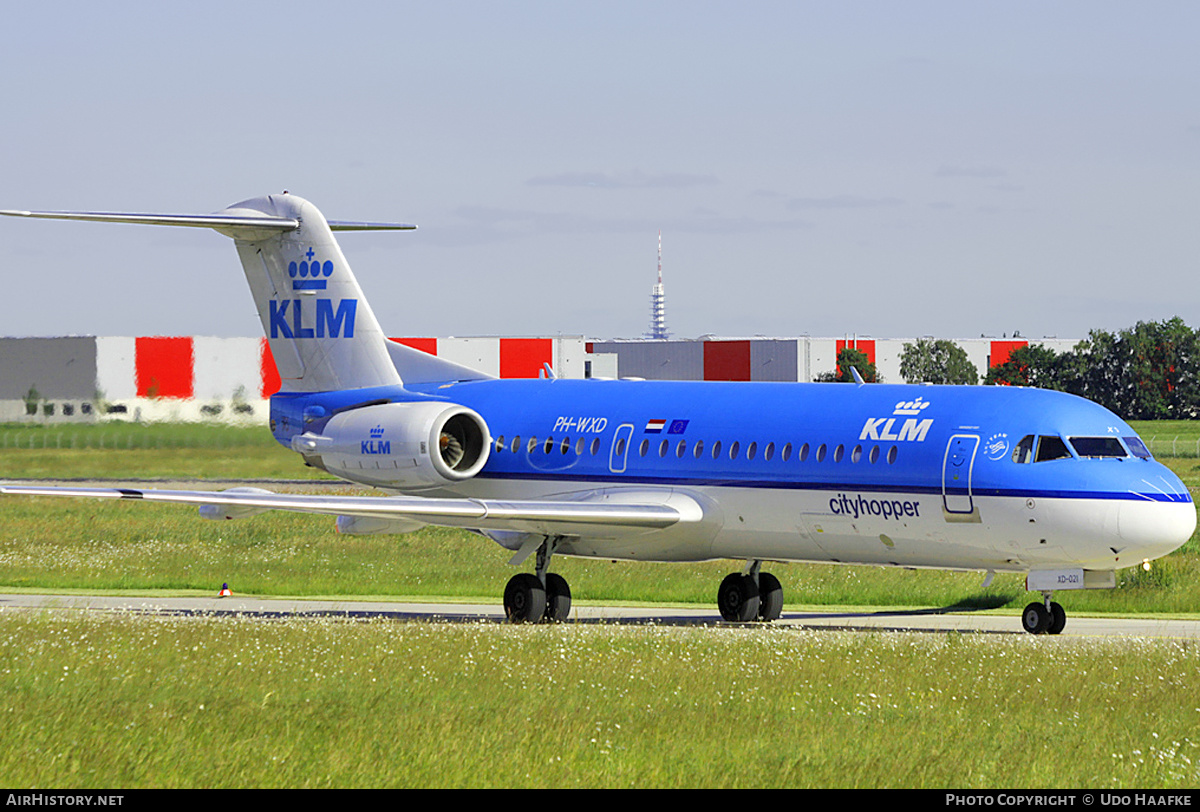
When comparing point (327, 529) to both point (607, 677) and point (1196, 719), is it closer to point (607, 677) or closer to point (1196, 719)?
point (607, 677)

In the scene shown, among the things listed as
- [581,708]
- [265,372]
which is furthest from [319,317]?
[265,372]

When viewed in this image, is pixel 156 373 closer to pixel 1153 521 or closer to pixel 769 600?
pixel 769 600

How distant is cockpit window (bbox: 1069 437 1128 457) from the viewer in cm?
→ 2156

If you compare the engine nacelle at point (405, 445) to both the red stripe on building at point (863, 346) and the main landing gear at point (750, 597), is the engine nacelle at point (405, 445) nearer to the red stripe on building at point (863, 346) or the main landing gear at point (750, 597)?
the main landing gear at point (750, 597)

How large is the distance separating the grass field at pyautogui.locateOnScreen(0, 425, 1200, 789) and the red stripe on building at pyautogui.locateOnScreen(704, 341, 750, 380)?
7758 centimetres

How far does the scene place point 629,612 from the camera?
2848cm

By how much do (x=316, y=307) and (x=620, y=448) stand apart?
7.09 metres

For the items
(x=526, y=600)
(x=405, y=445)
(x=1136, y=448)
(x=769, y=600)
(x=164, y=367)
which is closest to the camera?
(x=1136, y=448)

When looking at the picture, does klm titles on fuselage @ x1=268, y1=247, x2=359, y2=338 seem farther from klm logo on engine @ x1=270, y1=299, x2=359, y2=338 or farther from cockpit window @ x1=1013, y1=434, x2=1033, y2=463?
cockpit window @ x1=1013, y1=434, x2=1033, y2=463

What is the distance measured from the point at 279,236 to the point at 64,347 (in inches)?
1146

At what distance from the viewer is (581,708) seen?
15484 millimetres

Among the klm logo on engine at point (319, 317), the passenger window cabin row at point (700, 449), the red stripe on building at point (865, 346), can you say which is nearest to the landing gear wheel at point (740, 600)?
the passenger window cabin row at point (700, 449)

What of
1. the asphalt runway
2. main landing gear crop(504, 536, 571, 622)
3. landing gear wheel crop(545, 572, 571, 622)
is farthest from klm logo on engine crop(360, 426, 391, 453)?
landing gear wheel crop(545, 572, 571, 622)

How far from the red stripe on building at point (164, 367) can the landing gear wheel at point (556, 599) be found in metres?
22.7
